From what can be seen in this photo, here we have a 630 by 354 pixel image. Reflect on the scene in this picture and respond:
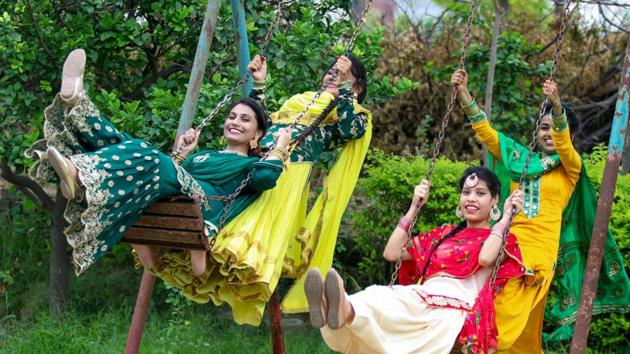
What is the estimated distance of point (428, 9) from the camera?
11.2 meters

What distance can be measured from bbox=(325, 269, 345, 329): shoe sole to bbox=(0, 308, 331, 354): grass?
7.55 feet

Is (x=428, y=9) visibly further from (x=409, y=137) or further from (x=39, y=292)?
(x=39, y=292)

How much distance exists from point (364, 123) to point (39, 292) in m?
3.29

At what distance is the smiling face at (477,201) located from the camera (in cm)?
545

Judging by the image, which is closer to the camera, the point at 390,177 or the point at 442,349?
the point at 442,349

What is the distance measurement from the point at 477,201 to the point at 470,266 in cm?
35

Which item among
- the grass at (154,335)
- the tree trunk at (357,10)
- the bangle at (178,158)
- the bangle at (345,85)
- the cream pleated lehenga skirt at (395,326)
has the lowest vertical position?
the grass at (154,335)

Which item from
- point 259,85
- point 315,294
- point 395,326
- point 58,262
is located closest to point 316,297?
point 315,294

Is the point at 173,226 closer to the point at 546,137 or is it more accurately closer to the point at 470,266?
the point at 470,266

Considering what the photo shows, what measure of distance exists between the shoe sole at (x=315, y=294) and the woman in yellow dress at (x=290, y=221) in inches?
28.2

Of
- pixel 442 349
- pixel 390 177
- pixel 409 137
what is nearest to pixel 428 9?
pixel 409 137

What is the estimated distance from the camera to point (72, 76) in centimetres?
466

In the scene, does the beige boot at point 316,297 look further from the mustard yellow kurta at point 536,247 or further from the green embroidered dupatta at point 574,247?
the green embroidered dupatta at point 574,247

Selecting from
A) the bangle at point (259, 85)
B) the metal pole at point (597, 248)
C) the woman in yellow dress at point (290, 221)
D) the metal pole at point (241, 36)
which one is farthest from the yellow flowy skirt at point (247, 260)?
the metal pole at point (597, 248)
